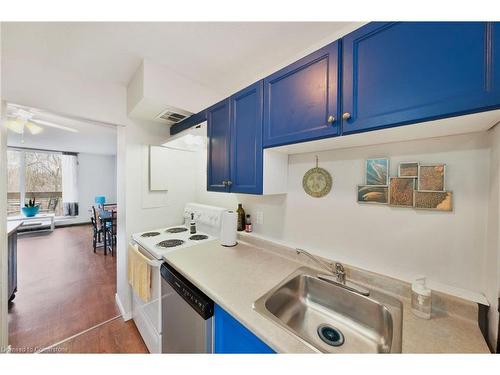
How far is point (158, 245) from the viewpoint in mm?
1466

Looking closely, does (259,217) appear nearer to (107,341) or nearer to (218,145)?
(218,145)

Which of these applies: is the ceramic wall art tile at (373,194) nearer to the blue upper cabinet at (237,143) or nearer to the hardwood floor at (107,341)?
the blue upper cabinet at (237,143)

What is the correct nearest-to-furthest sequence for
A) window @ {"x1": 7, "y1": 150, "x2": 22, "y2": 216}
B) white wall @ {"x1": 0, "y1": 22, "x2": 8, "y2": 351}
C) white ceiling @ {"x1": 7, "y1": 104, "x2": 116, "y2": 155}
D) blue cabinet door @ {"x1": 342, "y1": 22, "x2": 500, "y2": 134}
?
blue cabinet door @ {"x1": 342, "y1": 22, "x2": 500, "y2": 134} < white wall @ {"x1": 0, "y1": 22, "x2": 8, "y2": 351} < white ceiling @ {"x1": 7, "y1": 104, "x2": 116, "y2": 155} < window @ {"x1": 7, "y1": 150, "x2": 22, "y2": 216}

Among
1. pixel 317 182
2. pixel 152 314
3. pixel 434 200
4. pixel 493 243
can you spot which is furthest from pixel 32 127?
pixel 493 243

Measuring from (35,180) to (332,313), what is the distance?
7.45 meters

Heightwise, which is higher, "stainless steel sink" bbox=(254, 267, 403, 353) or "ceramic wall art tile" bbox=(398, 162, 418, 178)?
"ceramic wall art tile" bbox=(398, 162, 418, 178)

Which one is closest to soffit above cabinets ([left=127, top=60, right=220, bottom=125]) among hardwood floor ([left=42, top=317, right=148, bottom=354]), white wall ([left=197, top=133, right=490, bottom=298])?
white wall ([left=197, top=133, right=490, bottom=298])

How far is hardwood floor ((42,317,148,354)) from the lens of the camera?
1470 millimetres

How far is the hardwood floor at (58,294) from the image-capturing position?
164 cm

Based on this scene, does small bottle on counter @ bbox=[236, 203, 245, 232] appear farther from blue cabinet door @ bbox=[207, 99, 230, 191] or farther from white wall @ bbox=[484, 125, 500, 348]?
white wall @ bbox=[484, 125, 500, 348]

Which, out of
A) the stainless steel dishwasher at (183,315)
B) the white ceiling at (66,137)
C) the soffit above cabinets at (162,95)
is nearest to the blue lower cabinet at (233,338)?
the stainless steel dishwasher at (183,315)

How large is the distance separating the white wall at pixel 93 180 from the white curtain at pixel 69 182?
10 centimetres

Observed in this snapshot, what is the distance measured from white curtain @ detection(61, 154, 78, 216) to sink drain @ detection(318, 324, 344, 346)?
721 cm
